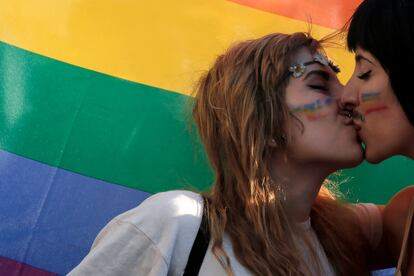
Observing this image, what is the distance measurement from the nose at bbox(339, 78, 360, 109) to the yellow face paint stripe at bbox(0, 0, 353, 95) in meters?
0.47

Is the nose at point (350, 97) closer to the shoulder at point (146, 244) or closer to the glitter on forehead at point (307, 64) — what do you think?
the glitter on forehead at point (307, 64)

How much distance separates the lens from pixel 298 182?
5.80 feet

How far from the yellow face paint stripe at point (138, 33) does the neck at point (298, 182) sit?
0.55 meters

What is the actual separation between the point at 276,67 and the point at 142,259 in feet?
2.30

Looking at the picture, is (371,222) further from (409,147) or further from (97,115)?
(97,115)

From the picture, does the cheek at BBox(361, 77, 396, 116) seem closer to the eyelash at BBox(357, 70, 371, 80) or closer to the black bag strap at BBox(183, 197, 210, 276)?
the eyelash at BBox(357, 70, 371, 80)

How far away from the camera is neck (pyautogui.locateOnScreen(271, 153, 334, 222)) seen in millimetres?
1754

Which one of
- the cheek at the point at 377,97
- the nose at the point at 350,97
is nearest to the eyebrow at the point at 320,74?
the nose at the point at 350,97

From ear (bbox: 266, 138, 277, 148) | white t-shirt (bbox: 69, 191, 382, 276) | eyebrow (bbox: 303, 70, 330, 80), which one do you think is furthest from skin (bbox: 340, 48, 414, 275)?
white t-shirt (bbox: 69, 191, 382, 276)

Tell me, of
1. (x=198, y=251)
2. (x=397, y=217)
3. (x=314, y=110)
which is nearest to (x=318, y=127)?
(x=314, y=110)

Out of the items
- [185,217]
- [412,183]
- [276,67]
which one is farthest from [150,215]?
[412,183]

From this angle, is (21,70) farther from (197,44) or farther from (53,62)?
(197,44)

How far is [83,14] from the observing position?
210cm

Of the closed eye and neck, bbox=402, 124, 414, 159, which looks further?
A: the closed eye
